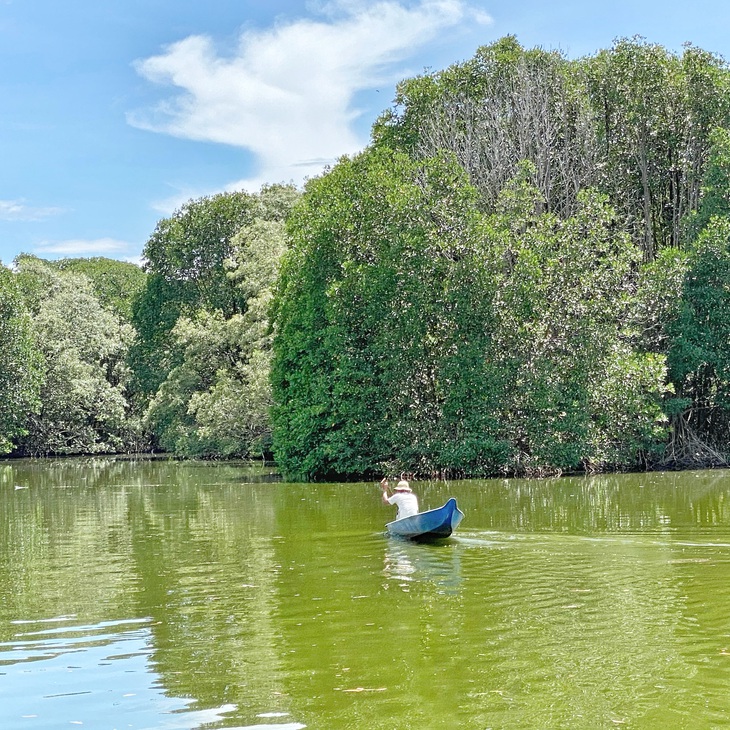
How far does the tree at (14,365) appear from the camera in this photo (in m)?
55.3

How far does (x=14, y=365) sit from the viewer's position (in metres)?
55.4

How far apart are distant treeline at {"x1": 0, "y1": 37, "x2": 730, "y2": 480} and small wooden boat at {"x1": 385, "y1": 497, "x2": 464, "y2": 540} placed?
52.2ft

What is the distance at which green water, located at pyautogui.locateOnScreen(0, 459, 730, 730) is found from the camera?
25.3 ft

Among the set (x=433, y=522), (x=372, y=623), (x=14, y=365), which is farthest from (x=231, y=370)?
(x=372, y=623)

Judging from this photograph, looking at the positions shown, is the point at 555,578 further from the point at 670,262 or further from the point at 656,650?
the point at 670,262

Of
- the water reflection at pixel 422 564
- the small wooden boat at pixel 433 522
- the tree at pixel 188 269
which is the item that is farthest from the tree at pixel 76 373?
the water reflection at pixel 422 564

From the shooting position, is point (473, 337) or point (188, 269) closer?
point (473, 337)

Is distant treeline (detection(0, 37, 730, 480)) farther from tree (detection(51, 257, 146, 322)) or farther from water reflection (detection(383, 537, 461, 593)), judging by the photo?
tree (detection(51, 257, 146, 322))

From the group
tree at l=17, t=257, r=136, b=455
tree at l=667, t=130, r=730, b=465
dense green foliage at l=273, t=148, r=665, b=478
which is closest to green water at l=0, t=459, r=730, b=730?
dense green foliage at l=273, t=148, r=665, b=478

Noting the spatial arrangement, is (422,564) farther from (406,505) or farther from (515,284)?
(515,284)

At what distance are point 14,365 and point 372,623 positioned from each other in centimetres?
4900

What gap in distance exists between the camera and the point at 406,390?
34625 mm

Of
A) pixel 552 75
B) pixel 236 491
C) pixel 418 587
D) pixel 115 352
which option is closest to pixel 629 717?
pixel 418 587

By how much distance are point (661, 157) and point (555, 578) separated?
32.8 meters
